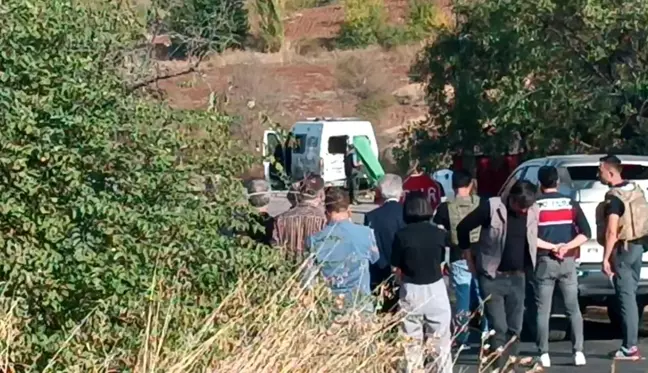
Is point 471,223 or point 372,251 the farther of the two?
point 471,223

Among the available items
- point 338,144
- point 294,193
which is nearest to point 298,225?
point 294,193

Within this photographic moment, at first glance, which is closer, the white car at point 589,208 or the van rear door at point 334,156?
the white car at point 589,208

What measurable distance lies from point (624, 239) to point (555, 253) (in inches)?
29.3

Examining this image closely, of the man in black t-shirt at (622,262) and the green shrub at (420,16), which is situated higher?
the man in black t-shirt at (622,262)

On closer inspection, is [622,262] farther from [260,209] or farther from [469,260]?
[260,209]

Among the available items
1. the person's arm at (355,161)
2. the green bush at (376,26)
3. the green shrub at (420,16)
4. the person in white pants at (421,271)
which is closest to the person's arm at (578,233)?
the person in white pants at (421,271)

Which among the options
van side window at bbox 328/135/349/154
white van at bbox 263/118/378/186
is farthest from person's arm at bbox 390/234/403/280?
van side window at bbox 328/135/349/154

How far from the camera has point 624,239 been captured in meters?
11.8

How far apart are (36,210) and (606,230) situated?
5677 millimetres

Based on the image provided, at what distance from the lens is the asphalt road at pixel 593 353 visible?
1143 centimetres

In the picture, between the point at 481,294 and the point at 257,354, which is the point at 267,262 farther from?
the point at 481,294

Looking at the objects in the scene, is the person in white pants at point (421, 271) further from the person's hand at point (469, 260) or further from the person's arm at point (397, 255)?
the person's hand at point (469, 260)

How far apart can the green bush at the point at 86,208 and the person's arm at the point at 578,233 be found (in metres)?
3.94

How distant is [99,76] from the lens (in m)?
8.20
